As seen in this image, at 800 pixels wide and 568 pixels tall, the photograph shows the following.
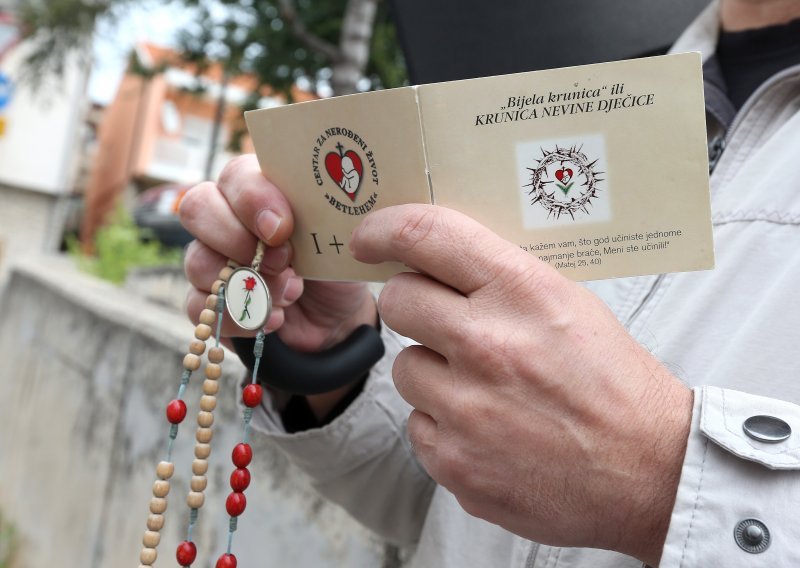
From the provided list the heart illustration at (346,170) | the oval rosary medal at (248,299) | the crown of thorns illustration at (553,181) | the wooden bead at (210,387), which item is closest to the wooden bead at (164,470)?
the wooden bead at (210,387)

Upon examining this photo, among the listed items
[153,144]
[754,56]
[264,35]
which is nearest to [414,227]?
[754,56]

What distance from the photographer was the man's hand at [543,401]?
739 mm

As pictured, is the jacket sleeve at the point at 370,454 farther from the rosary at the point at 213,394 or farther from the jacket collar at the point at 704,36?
the jacket collar at the point at 704,36

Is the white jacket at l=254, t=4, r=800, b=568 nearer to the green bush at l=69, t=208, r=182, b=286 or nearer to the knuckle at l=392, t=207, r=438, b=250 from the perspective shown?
the knuckle at l=392, t=207, r=438, b=250

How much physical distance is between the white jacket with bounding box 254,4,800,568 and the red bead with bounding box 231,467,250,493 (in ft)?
0.79

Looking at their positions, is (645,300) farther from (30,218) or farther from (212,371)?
(30,218)

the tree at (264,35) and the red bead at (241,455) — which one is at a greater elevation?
the tree at (264,35)

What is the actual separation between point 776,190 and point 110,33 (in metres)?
5.39

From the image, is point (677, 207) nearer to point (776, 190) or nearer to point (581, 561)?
point (776, 190)

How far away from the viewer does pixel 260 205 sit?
98 cm

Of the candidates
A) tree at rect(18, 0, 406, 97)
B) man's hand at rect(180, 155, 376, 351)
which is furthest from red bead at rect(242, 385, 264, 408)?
tree at rect(18, 0, 406, 97)

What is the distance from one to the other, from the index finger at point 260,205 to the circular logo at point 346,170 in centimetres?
7

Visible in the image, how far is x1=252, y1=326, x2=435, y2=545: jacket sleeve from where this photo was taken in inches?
49.9

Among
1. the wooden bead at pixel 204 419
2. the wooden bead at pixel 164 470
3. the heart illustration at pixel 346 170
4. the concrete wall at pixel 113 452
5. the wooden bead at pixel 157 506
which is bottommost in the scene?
the concrete wall at pixel 113 452
